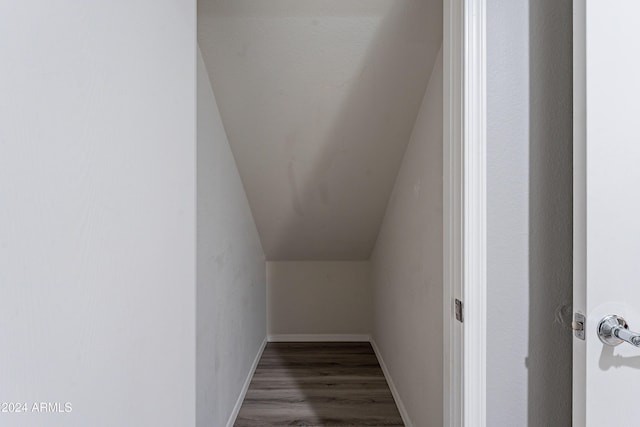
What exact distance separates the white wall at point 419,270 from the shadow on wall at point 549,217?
0.66m

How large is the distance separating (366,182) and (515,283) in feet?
5.78

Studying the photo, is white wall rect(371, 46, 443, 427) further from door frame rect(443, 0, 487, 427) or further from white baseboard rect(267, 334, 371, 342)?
white baseboard rect(267, 334, 371, 342)

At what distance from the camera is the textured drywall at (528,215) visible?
1040 millimetres

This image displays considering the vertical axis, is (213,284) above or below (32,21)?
below

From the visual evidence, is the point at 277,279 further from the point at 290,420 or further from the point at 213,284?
the point at 213,284

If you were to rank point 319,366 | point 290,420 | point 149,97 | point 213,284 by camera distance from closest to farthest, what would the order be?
point 149,97 < point 213,284 < point 290,420 < point 319,366

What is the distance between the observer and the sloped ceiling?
1697 mm

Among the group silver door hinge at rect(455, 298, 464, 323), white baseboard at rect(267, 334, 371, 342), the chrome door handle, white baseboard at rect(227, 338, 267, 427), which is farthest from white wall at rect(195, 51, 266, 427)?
the chrome door handle

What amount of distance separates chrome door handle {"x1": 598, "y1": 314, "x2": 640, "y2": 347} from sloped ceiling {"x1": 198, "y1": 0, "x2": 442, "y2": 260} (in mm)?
1295

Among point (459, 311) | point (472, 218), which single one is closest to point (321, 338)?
point (459, 311)

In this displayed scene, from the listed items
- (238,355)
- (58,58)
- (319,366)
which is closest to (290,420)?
(238,355)

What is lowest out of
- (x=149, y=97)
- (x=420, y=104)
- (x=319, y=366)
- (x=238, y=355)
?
(x=319, y=366)

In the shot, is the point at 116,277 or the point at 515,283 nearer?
the point at 116,277

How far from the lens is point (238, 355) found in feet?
8.45
